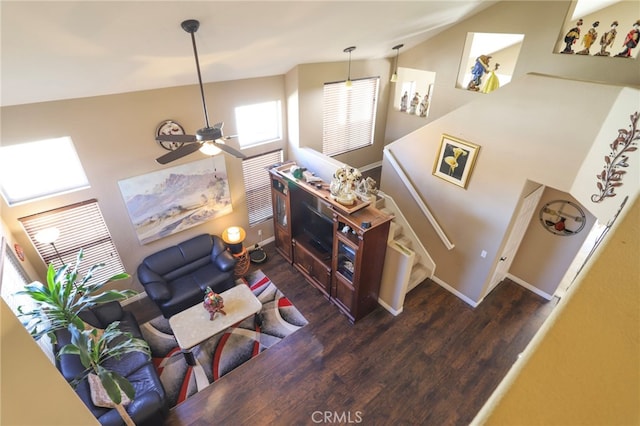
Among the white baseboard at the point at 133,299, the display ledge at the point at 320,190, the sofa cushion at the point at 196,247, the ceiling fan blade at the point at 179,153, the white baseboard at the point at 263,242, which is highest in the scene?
the ceiling fan blade at the point at 179,153

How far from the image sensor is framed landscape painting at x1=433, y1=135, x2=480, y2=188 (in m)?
5.19

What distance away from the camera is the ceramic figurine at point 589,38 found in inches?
197

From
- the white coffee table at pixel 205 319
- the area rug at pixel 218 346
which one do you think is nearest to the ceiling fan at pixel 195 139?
the white coffee table at pixel 205 319

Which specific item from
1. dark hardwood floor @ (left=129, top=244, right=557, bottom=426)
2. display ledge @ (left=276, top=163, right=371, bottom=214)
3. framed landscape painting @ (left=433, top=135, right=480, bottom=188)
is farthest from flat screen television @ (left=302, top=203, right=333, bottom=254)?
framed landscape painting @ (left=433, top=135, right=480, bottom=188)

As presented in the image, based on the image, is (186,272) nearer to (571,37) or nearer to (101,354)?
(101,354)

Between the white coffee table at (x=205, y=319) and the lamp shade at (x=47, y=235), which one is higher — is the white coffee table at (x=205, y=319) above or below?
below

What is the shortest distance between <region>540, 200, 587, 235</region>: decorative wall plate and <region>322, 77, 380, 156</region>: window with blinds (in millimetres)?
4360

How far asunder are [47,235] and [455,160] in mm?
6335

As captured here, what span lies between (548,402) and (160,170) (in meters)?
5.97

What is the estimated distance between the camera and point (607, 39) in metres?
4.88

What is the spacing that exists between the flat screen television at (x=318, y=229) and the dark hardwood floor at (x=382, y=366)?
1003 millimetres

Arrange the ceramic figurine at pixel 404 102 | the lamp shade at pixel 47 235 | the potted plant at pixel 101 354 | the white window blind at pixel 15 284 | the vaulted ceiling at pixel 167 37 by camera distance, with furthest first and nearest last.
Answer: the ceramic figurine at pixel 404 102
the lamp shade at pixel 47 235
the white window blind at pixel 15 284
the potted plant at pixel 101 354
the vaulted ceiling at pixel 167 37

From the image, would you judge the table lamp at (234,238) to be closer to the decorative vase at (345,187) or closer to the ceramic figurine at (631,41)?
the decorative vase at (345,187)

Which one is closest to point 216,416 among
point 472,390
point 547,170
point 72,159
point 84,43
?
point 472,390
